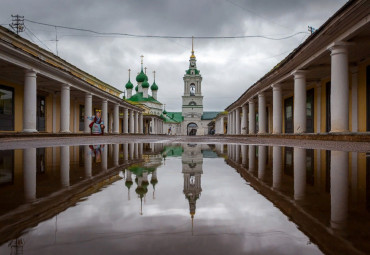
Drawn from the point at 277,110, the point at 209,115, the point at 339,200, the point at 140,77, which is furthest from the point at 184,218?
the point at 209,115

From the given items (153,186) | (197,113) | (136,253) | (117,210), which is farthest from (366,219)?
(197,113)

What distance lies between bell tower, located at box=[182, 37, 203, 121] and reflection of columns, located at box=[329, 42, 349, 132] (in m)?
79.1

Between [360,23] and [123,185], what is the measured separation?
8.21 m

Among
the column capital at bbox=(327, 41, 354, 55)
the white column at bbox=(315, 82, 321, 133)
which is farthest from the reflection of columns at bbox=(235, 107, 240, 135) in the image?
the column capital at bbox=(327, 41, 354, 55)

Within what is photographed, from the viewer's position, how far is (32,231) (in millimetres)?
819

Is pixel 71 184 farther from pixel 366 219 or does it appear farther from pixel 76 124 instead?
pixel 76 124

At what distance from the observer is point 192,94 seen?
89.2m

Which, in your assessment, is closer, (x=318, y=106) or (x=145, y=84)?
(x=318, y=106)

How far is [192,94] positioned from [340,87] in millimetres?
80883

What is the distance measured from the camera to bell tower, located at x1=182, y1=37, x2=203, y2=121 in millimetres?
87562

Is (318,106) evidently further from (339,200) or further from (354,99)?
(339,200)

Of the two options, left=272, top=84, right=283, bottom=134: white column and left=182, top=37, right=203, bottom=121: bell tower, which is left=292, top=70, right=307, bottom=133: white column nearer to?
left=272, top=84, right=283, bottom=134: white column

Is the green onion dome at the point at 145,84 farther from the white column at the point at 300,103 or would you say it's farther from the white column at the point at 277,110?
the white column at the point at 300,103

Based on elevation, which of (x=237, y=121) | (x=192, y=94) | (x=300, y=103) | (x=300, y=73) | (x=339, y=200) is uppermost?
(x=192, y=94)
